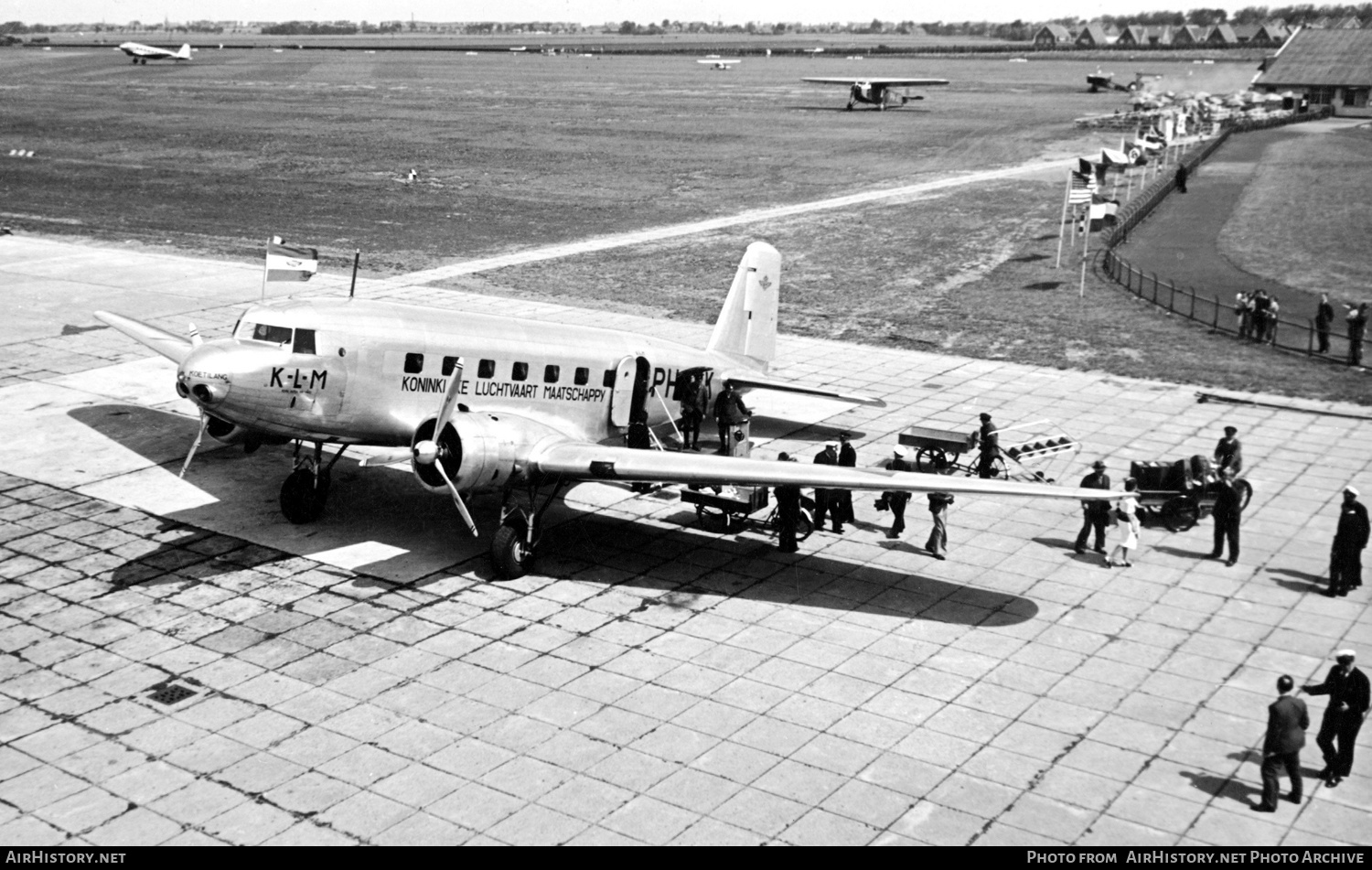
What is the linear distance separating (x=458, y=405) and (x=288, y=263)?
5.23 m

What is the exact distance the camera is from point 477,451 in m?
20.6

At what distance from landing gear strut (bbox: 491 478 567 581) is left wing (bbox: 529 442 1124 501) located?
0.59 m

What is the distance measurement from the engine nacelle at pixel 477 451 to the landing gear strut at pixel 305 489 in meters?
2.83


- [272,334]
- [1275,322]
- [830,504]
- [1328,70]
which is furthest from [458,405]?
[1328,70]

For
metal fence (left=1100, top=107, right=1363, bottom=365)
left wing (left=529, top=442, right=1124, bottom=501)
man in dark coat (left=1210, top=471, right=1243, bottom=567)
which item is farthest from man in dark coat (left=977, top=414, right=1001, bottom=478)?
metal fence (left=1100, top=107, right=1363, bottom=365)

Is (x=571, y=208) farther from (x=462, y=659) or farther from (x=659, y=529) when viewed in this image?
Result: (x=462, y=659)

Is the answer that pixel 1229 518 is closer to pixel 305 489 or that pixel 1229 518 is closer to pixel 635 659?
pixel 635 659

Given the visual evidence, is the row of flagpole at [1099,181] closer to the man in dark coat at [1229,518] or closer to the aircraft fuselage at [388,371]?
the man in dark coat at [1229,518]

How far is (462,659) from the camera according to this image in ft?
60.7

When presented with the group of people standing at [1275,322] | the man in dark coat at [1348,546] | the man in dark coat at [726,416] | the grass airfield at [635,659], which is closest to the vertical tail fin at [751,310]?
the grass airfield at [635,659]

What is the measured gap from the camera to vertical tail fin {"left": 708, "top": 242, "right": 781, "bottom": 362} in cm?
2855

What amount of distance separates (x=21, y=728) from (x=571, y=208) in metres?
50.7

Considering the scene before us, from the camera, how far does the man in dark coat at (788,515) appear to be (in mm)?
22703

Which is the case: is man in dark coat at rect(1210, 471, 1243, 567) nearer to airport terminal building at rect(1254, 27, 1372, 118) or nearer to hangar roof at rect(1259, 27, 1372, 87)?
airport terminal building at rect(1254, 27, 1372, 118)
